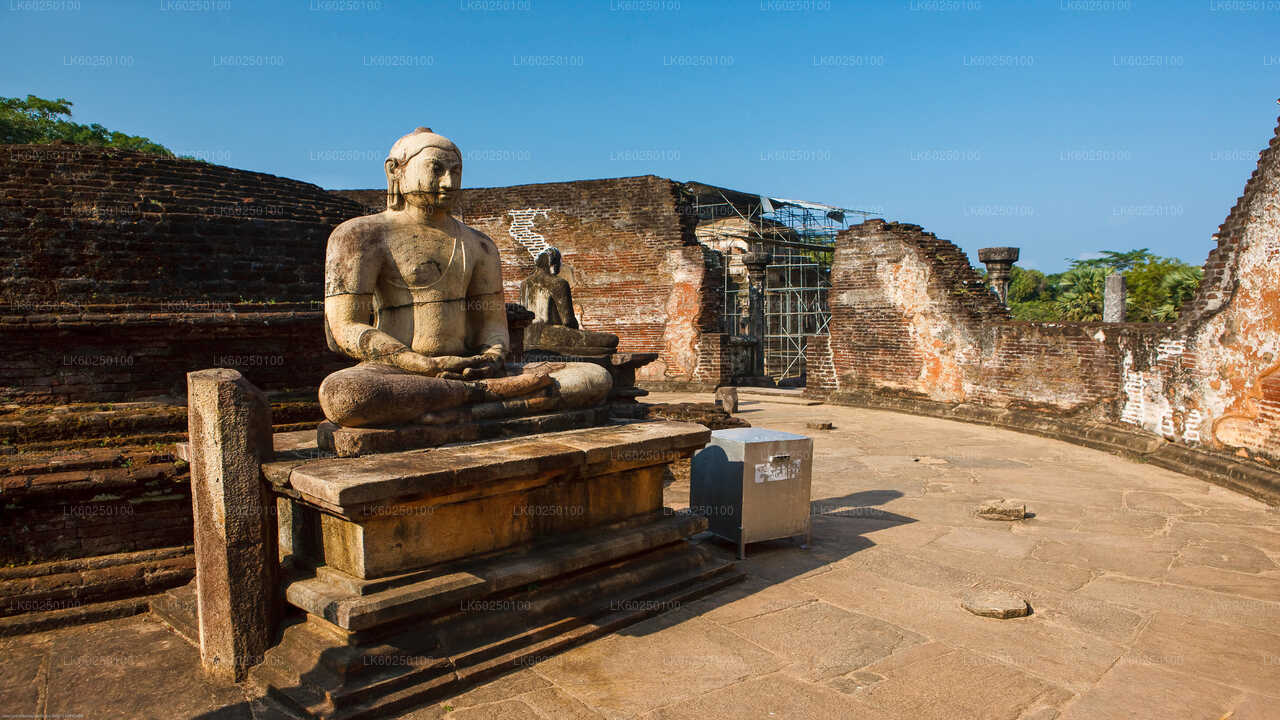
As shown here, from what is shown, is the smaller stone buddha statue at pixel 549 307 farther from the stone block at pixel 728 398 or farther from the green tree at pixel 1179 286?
the green tree at pixel 1179 286

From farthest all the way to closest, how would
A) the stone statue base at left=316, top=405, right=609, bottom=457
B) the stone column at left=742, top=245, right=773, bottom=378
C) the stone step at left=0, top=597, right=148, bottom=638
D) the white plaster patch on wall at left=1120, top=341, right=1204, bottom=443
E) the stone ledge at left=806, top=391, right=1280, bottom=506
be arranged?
the stone column at left=742, top=245, right=773, bottom=378
the white plaster patch on wall at left=1120, top=341, right=1204, bottom=443
the stone ledge at left=806, top=391, right=1280, bottom=506
the stone step at left=0, top=597, right=148, bottom=638
the stone statue base at left=316, top=405, right=609, bottom=457

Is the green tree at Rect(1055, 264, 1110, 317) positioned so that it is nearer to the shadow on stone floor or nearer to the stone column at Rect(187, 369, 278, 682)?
the shadow on stone floor

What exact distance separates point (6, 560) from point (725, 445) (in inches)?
149

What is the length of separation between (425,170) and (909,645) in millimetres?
3138

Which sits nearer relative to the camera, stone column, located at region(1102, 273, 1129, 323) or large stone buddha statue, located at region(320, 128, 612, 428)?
large stone buddha statue, located at region(320, 128, 612, 428)

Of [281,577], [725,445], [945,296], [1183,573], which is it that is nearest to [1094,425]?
[945,296]

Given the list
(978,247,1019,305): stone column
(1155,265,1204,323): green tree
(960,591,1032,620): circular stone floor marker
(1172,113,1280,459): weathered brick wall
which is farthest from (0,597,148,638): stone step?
(1155,265,1204,323): green tree

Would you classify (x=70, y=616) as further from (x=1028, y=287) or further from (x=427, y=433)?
(x=1028, y=287)

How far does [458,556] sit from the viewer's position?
3.23 m

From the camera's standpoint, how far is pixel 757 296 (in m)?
17.7

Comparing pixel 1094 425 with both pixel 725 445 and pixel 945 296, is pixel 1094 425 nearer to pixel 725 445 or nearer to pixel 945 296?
pixel 945 296

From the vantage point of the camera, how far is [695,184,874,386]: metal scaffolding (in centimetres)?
1998

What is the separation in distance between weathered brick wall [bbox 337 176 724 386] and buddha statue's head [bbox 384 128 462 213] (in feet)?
38.2

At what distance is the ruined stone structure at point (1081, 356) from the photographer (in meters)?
6.48
